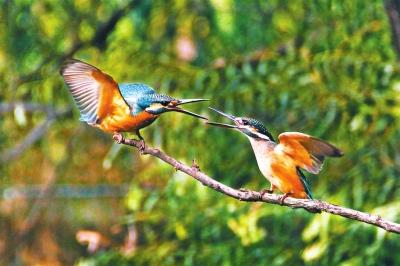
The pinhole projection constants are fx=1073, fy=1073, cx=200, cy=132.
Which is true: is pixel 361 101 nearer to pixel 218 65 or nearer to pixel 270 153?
pixel 218 65

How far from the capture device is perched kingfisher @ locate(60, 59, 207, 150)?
1748 mm

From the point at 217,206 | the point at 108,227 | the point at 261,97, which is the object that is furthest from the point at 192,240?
the point at 108,227

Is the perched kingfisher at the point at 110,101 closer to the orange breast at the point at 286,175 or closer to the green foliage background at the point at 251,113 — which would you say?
the orange breast at the point at 286,175

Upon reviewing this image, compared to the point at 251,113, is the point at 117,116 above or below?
above

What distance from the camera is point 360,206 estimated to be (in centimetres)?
460

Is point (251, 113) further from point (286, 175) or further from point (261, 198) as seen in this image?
point (261, 198)

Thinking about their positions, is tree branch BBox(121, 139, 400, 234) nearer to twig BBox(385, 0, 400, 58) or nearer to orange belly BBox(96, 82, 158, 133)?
orange belly BBox(96, 82, 158, 133)

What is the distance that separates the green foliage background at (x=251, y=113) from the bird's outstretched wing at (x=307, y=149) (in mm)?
2301

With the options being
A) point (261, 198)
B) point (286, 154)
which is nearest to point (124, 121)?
point (261, 198)

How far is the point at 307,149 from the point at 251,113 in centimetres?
331

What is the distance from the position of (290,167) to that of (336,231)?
2665 mm

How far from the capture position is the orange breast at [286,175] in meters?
2.00

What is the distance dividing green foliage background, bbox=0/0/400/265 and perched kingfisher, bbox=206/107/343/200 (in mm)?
2225

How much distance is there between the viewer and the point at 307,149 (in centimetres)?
190
